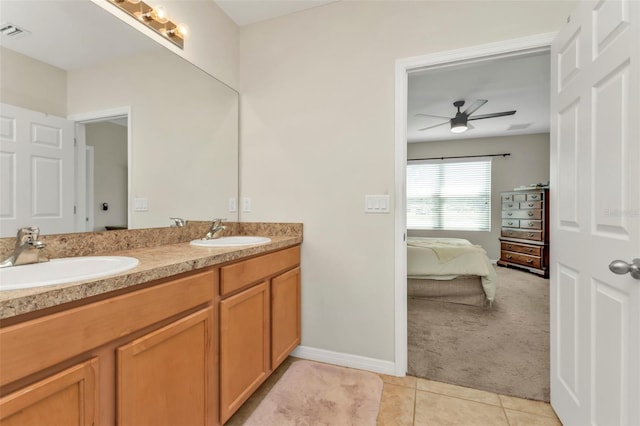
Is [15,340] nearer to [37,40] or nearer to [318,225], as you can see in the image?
[37,40]

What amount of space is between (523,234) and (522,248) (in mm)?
234

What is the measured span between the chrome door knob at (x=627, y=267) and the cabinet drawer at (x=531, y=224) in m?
4.39

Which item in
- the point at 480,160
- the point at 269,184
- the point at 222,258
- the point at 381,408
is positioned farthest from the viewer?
the point at 480,160

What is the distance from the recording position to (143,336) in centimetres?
98

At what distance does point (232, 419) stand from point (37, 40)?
1.91 metres

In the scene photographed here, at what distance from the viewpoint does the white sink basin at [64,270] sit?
88 cm

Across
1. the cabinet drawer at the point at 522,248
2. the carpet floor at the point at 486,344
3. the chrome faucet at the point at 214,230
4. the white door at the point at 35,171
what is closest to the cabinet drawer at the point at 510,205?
the cabinet drawer at the point at 522,248

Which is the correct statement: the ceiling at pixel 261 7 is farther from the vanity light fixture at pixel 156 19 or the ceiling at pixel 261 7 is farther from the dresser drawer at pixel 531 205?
the dresser drawer at pixel 531 205

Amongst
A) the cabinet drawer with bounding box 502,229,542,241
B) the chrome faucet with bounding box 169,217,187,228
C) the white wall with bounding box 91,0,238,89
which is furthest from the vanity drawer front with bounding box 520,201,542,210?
the chrome faucet with bounding box 169,217,187,228

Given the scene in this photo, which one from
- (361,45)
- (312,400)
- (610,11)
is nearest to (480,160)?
(361,45)

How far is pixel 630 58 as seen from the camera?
99 centimetres

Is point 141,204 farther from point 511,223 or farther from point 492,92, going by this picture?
point 511,223

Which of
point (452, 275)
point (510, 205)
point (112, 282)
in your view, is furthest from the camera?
point (510, 205)

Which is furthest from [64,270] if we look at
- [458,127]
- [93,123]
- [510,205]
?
[510,205]
